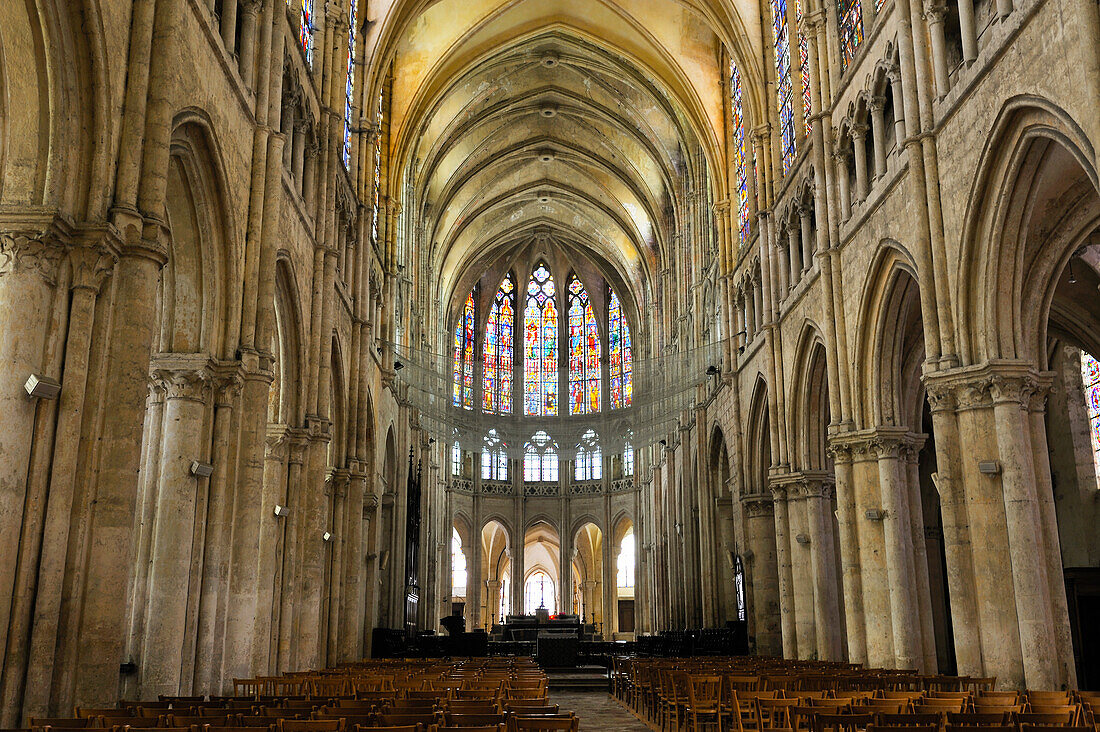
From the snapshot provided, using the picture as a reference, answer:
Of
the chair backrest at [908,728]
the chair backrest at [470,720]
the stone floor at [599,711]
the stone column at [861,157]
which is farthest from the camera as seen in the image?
the stone column at [861,157]

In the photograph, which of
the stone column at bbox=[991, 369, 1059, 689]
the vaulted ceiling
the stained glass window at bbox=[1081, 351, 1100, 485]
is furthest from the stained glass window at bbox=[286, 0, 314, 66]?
the stained glass window at bbox=[1081, 351, 1100, 485]

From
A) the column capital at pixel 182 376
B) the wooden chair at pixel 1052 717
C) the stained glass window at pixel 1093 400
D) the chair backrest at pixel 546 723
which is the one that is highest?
the stained glass window at pixel 1093 400

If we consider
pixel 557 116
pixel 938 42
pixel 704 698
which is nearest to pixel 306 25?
pixel 938 42

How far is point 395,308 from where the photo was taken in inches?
1335

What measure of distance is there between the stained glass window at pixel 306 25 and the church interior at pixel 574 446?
0.30 meters

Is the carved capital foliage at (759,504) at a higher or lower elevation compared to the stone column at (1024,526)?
higher

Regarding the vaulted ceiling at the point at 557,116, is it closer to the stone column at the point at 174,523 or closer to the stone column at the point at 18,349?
the stone column at the point at 174,523

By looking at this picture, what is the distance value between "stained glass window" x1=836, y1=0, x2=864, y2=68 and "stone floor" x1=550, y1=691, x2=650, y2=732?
14.0m

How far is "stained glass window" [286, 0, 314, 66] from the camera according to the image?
1988 cm

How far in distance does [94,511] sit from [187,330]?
200 inches

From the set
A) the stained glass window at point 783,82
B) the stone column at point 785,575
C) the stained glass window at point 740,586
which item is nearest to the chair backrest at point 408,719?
the stone column at point 785,575

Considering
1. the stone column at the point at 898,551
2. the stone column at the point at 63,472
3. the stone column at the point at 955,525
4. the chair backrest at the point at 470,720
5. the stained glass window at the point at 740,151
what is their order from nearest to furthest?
the chair backrest at the point at 470,720 < the stone column at the point at 63,472 < the stone column at the point at 955,525 < the stone column at the point at 898,551 < the stained glass window at the point at 740,151

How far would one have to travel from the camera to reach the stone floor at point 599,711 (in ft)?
49.2

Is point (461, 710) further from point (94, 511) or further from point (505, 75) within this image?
point (505, 75)
